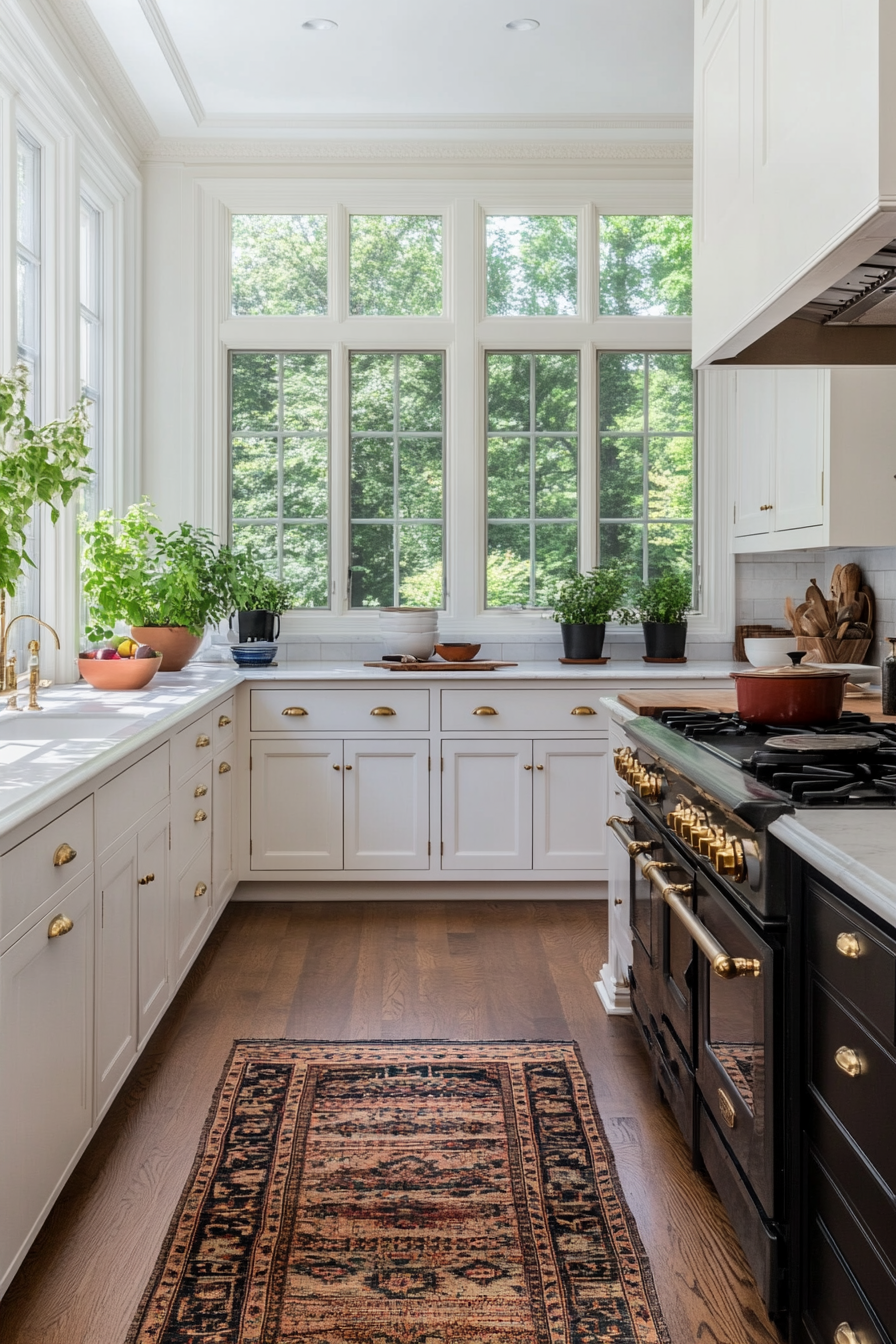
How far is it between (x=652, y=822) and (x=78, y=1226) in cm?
142

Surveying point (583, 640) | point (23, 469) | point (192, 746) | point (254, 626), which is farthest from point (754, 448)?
point (23, 469)

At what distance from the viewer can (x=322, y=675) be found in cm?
422

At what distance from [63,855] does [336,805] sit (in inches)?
91.4

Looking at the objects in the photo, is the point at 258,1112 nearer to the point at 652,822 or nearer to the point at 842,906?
the point at 652,822

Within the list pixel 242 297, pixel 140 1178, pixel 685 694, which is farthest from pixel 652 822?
pixel 242 297

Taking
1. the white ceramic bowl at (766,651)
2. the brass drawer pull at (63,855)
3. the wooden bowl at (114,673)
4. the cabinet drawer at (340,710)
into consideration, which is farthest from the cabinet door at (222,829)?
the white ceramic bowl at (766,651)

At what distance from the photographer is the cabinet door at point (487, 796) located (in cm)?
426

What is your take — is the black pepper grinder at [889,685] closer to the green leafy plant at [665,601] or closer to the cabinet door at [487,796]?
the cabinet door at [487,796]

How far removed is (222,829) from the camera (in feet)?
12.8

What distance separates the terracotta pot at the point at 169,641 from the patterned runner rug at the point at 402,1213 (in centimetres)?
180

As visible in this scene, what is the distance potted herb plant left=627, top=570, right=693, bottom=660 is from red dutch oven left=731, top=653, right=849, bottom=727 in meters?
2.47

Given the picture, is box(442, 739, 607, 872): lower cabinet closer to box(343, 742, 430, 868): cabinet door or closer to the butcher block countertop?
box(343, 742, 430, 868): cabinet door

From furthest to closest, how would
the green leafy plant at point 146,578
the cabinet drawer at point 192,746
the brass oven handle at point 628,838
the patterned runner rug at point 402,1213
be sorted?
the green leafy plant at point 146,578
the cabinet drawer at point 192,746
the brass oven handle at point 628,838
the patterned runner rug at point 402,1213

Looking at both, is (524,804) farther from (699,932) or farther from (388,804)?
(699,932)
